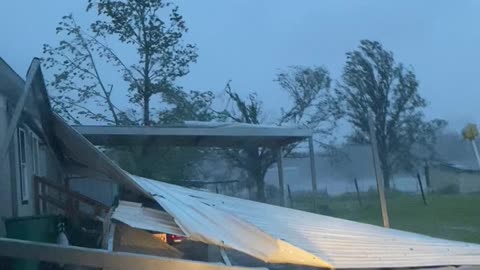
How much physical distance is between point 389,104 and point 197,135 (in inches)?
1075

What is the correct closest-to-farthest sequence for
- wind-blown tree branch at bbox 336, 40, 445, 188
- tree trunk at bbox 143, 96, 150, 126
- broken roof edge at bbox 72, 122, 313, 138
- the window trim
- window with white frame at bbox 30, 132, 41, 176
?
the window trim
window with white frame at bbox 30, 132, 41, 176
broken roof edge at bbox 72, 122, 313, 138
tree trunk at bbox 143, 96, 150, 126
wind-blown tree branch at bbox 336, 40, 445, 188

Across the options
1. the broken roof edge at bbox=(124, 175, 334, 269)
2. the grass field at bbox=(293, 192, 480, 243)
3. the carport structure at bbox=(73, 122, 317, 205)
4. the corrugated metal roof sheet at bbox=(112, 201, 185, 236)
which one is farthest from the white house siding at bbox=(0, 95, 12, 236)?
the grass field at bbox=(293, 192, 480, 243)

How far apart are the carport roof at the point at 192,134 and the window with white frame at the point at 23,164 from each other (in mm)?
5390

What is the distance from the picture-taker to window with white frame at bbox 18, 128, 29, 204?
10.9m

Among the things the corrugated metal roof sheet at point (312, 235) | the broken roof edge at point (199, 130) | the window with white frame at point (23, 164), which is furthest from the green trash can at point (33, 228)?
the broken roof edge at point (199, 130)

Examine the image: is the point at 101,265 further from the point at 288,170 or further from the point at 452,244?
the point at 288,170

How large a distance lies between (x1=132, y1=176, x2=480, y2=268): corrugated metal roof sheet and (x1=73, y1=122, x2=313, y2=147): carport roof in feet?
31.2

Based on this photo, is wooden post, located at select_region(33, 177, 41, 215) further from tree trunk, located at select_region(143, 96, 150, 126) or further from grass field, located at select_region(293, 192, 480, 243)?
tree trunk, located at select_region(143, 96, 150, 126)

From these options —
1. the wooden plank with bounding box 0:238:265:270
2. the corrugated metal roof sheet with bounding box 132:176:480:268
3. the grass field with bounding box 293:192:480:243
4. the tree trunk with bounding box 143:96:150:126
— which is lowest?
the grass field with bounding box 293:192:480:243

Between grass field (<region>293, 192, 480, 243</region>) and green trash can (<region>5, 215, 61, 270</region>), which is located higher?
green trash can (<region>5, 215, 61, 270</region>)

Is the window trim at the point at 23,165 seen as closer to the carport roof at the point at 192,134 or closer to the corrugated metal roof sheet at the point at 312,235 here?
the corrugated metal roof sheet at the point at 312,235

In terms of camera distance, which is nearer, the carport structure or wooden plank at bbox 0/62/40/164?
wooden plank at bbox 0/62/40/164

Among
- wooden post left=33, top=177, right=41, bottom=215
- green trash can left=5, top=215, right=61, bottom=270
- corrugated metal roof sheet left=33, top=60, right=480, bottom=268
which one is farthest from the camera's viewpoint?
wooden post left=33, top=177, right=41, bottom=215

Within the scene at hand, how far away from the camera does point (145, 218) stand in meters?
6.08
